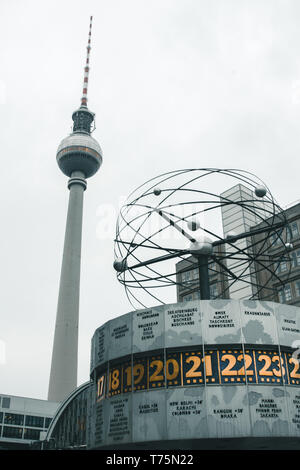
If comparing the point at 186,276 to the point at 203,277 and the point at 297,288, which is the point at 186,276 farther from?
the point at 203,277

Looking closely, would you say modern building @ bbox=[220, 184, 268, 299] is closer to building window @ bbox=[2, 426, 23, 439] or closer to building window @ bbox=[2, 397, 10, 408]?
building window @ bbox=[2, 397, 10, 408]

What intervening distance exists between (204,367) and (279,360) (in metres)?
2.89

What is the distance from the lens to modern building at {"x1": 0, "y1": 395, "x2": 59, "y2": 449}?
244 ft

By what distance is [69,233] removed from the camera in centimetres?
10531

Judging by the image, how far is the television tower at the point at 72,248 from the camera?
9356 cm

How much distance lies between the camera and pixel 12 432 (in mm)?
75188

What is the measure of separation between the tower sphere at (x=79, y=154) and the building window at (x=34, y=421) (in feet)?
191

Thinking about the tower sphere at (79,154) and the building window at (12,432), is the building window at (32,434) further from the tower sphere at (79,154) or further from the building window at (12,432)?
the tower sphere at (79,154)

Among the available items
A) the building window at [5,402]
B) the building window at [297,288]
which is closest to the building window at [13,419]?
the building window at [5,402]

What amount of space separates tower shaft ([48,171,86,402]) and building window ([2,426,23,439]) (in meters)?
14.5

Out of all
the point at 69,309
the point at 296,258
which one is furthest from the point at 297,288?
the point at 69,309

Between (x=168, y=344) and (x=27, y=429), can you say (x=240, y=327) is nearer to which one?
(x=168, y=344)
